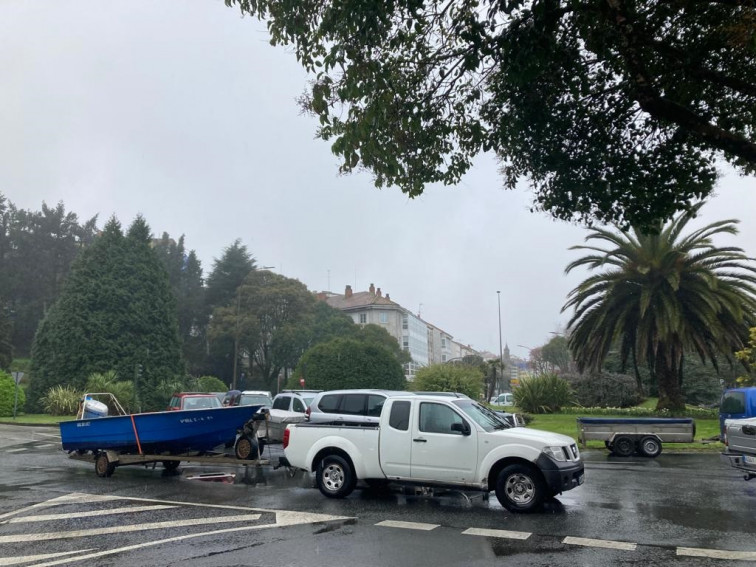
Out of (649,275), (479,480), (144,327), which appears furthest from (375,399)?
(144,327)

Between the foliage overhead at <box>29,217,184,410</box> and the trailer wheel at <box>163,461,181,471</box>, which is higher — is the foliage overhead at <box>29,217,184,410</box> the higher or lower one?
the higher one

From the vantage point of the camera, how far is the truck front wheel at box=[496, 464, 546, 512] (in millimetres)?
8789

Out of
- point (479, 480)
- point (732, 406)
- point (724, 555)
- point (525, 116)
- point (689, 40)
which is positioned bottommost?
point (724, 555)

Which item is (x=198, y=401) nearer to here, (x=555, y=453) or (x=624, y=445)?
(x=624, y=445)

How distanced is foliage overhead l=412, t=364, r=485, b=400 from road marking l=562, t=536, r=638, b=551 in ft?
72.6

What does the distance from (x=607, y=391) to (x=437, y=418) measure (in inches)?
1213

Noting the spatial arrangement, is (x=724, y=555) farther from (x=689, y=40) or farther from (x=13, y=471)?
(x=13, y=471)

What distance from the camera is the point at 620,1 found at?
7500 millimetres

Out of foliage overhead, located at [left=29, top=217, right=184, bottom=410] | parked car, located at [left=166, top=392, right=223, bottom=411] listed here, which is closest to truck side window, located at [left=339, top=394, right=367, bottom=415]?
parked car, located at [left=166, top=392, right=223, bottom=411]

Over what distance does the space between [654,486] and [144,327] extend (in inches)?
1696

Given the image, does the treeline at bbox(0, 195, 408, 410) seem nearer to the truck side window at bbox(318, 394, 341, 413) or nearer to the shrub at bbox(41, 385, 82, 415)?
the shrub at bbox(41, 385, 82, 415)

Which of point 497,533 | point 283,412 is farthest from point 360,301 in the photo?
point 497,533

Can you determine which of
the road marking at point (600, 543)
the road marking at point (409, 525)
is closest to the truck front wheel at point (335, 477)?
the road marking at point (409, 525)

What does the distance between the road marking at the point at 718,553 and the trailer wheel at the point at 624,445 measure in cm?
1116
